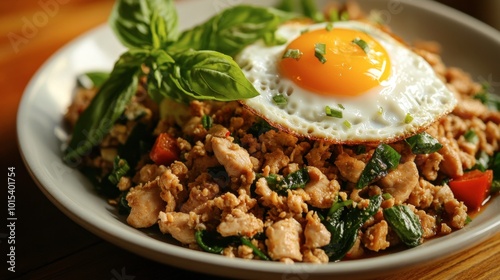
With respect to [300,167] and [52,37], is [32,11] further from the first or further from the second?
[300,167]

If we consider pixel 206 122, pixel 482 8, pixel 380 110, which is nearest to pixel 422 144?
pixel 380 110

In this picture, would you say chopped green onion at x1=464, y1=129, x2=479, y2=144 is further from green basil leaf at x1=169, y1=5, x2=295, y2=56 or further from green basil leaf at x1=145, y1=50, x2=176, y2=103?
green basil leaf at x1=145, y1=50, x2=176, y2=103

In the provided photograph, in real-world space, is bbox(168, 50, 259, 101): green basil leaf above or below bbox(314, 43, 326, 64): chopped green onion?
below

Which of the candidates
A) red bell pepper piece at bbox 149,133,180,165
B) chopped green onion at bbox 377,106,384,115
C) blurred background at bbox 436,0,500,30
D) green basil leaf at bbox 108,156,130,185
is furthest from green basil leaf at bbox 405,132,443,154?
blurred background at bbox 436,0,500,30

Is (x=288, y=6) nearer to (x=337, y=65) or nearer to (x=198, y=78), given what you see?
(x=337, y=65)

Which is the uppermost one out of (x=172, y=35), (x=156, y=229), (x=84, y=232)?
(x=172, y=35)

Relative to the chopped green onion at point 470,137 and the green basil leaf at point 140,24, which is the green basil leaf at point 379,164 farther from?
the green basil leaf at point 140,24

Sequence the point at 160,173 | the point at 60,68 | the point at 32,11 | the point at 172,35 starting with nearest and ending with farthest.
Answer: the point at 160,173 < the point at 172,35 < the point at 60,68 < the point at 32,11

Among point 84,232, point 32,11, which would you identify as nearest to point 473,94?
point 84,232
